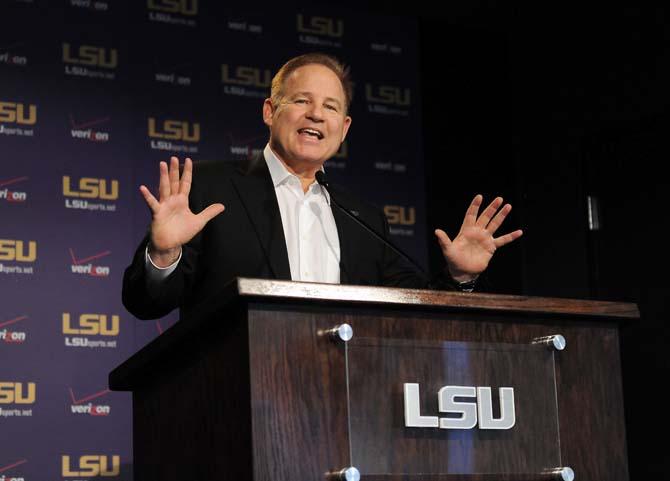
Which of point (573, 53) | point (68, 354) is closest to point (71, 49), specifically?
point (68, 354)

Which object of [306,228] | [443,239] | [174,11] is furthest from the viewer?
[174,11]

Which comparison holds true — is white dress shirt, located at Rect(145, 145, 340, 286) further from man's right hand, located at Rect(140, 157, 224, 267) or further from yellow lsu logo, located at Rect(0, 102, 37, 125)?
yellow lsu logo, located at Rect(0, 102, 37, 125)

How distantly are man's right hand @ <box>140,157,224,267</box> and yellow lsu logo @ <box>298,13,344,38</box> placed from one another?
2896mm

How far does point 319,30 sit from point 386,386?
3.39 m

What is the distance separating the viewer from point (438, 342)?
1.71m

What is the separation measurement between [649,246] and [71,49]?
2579 mm

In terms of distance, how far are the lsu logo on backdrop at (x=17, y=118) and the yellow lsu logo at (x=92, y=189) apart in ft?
0.77

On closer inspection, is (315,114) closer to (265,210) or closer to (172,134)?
(265,210)

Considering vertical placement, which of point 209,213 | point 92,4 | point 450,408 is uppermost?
point 92,4

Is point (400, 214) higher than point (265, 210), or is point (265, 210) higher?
point (400, 214)

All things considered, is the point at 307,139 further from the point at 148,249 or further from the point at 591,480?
the point at 591,480

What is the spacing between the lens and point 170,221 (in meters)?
1.95

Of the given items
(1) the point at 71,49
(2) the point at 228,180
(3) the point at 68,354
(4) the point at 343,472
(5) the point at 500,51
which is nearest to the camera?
(4) the point at 343,472

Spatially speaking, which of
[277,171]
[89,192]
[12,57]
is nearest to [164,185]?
[277,171]
